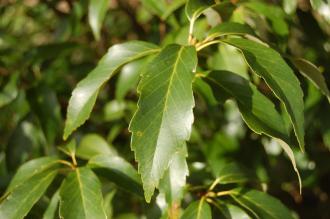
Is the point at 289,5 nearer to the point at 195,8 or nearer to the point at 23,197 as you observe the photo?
the point at 195,8

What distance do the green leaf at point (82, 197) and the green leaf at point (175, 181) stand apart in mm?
149

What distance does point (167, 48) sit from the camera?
3.18ft

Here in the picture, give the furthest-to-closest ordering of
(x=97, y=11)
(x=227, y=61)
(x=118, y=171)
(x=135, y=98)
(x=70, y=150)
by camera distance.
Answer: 1. (x=135, y=98)
2. (x=97, y=11)
3. (x=227, y=61)
4. (x=70, y=150)
5. (x=118, y=171)

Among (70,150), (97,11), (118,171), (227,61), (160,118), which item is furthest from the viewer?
(97,11)

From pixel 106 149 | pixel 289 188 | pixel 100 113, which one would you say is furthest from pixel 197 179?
pixel 289 188

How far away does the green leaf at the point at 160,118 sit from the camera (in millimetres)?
872

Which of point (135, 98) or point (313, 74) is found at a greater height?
point (313, 74)

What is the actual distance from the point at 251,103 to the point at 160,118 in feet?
0.67

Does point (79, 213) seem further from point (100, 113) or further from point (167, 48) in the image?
point (100, 113)

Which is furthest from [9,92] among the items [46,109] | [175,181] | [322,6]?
[322,6]

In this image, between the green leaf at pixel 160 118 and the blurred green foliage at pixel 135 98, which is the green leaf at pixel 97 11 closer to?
the blurred green foliage at pixel 135 98

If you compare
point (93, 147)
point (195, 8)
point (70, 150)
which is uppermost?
point (195, 8)

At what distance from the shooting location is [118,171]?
111 centimetres

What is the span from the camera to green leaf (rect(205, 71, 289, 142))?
935 millimetres
